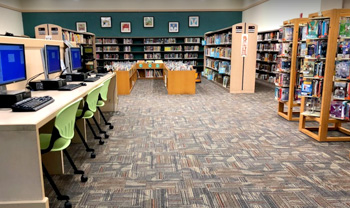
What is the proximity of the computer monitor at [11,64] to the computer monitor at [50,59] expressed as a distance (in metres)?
0.59

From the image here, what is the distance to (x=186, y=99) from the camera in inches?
280

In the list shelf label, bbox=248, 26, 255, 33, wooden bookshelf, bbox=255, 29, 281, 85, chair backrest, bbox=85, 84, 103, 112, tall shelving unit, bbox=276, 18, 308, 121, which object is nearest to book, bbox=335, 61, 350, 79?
tall shelving unit, bbox=276, 18, 308, 121

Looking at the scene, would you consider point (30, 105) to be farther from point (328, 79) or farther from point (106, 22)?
point (106, 22)

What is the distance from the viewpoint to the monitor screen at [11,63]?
248 centimetres

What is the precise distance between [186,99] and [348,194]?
15.9ft

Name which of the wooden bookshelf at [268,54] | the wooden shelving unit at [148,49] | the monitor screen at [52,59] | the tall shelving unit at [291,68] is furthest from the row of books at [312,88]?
the wooden shelving unit at [148,49]

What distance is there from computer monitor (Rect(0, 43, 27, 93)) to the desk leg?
801mm

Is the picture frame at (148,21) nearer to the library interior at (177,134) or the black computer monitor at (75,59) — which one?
the library interior at (177,134)

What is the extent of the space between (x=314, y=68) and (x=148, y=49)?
33.4 feet

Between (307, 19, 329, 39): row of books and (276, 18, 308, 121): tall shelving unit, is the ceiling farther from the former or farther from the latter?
(307, 19, 329, 39): row of books

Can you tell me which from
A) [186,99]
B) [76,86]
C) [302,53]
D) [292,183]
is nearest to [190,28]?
[186,99]

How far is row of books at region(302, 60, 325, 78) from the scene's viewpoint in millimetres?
3900

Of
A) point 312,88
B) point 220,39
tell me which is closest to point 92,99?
point 312,88

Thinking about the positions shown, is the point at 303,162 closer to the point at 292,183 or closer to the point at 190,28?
the point at 292,183
